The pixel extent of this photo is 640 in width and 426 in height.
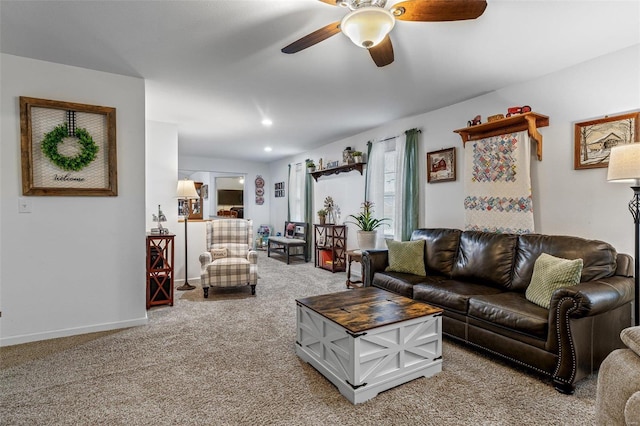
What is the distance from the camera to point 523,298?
100 inches

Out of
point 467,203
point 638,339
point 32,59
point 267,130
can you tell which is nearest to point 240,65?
point 32,59

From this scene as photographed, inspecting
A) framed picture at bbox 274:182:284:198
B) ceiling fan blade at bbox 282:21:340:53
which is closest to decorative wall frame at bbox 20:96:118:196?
ceiling fan blade at bbox 282:21:340:53

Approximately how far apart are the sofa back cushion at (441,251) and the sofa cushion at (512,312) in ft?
2.77

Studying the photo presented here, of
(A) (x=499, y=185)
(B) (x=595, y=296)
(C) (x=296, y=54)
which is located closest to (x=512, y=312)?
(B) (x=595, y=296)

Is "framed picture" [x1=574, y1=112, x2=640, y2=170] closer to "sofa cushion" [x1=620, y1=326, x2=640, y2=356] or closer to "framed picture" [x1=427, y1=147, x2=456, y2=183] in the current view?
"framed picture" [x1=427, y1=147, x2=456, y2=183]

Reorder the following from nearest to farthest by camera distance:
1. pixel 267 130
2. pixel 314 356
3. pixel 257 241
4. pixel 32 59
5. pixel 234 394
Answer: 1. pixel 234 394
2. pixel 314 356
3. pixel 32 59
4. pixel 267 130
5. pixel 257 241

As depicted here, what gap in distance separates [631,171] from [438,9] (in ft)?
5.65

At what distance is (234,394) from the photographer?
6.55 feet

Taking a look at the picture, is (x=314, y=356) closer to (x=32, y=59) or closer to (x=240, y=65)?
(x=240, y=65)

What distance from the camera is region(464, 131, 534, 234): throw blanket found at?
318cm

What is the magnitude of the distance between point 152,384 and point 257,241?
6583 mm

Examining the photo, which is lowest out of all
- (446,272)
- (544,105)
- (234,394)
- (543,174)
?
(234,394)

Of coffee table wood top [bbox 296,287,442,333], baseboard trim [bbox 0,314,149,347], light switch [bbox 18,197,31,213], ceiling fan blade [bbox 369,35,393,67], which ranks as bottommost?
baseboard trim [bbox 0,314,149,347]

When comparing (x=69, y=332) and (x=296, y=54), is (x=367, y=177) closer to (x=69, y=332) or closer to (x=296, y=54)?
(x=296, y=54)
